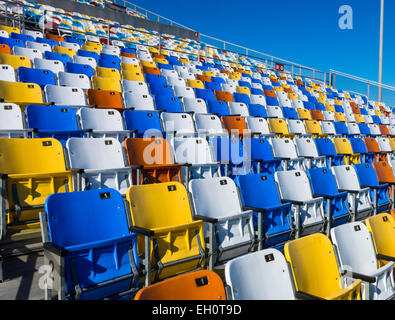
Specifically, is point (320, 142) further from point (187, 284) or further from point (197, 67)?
point (197, 67)

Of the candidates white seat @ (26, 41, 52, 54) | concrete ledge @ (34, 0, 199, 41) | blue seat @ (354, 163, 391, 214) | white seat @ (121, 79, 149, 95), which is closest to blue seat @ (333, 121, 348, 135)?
blue seat @ (354, 163, 391, 214)

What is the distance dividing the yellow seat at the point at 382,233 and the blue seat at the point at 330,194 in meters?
0.54

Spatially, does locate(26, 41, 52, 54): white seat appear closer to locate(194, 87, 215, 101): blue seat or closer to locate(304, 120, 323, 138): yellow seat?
locate(194, 87, 215, 101): blue seat

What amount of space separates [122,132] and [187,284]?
239cm

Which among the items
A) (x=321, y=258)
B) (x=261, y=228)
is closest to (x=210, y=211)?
(x=261, y=228)

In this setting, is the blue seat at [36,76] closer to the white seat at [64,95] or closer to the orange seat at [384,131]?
the white seat at [64,95]

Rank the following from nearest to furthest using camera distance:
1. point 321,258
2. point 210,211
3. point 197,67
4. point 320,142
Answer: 1. point 321,258
2. point 210,211
3. point 320,142
4. point 197,67

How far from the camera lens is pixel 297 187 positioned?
9.80 feet

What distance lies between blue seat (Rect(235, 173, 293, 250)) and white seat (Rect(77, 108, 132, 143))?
1.41m

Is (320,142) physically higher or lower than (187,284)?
higher

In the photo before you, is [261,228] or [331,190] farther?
[331,190]

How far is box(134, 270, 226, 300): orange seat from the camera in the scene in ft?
3.82

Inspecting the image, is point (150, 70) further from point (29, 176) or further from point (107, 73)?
point (29, 176)
